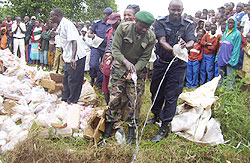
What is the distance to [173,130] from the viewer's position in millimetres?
3297

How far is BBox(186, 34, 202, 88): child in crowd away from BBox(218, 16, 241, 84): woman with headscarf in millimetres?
820

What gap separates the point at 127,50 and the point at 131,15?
902mm

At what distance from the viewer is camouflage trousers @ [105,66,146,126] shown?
2893 mm

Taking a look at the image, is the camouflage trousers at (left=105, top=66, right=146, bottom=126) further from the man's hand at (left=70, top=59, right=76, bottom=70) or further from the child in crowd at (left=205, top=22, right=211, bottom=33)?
the child in crowd at (left=205, top=22, right=211, bottom=33)

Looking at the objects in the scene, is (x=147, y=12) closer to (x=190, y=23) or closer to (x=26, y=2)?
(x=190, y=23)

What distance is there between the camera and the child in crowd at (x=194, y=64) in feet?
19.9

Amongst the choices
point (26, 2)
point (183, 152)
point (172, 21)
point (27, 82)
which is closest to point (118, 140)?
point (183, 152)

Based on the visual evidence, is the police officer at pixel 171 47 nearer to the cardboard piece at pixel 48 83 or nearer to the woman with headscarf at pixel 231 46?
the cardboard piece at pixel 48 83

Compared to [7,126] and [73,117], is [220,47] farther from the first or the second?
[7,126]

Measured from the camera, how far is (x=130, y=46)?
9.38 feet

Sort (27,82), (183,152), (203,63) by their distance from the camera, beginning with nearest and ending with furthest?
(183,152) → (27,82) → (203,63)

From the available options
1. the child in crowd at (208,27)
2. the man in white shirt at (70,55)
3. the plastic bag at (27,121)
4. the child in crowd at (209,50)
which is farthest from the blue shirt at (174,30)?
the child in crowd at (208,27)

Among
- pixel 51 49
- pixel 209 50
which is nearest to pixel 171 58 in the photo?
pixel 209 50

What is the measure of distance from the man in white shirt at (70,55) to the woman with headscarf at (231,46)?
355cm
